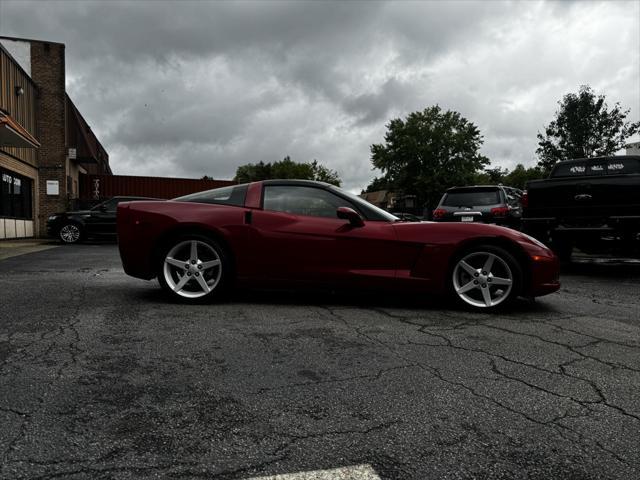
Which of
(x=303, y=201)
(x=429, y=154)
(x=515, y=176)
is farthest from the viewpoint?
(x=515, y=176)

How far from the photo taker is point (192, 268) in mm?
5270

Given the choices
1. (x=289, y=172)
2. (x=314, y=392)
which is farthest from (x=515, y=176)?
(x=314, y=392)

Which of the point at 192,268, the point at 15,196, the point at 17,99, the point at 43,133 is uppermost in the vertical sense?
the point at 17,99

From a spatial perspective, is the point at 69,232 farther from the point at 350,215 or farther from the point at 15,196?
the point at 350,215

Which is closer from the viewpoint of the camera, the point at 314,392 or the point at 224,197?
the point at 314,392

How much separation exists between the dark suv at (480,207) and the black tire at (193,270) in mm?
7057

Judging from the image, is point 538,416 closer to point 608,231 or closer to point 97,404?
point 97,404

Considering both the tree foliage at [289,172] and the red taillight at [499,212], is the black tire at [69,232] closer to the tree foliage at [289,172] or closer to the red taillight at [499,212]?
the red taillight at [499,212]

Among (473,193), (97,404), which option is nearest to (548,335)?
(97,404)

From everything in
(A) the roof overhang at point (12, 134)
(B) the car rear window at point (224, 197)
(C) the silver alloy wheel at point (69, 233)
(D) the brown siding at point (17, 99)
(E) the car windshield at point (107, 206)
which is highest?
(D) the brown siding at point (17, 99)

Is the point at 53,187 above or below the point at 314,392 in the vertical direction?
above

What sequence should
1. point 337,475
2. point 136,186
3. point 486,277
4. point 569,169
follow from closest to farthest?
point 337,475 < point 486,277 < point 569,169 < point 136,186

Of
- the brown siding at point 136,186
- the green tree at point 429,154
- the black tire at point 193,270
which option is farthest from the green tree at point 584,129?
the black tire at point 193,270

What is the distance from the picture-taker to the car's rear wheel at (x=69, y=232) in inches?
684
